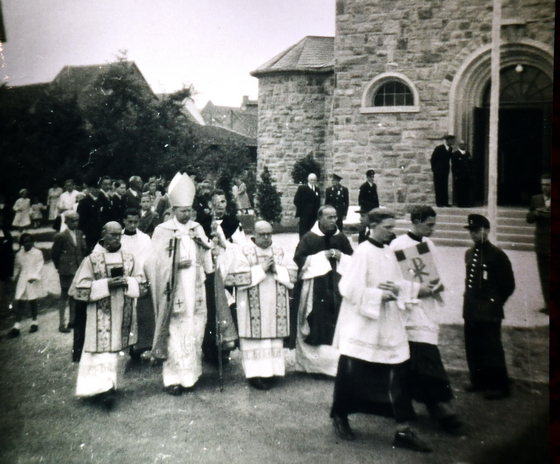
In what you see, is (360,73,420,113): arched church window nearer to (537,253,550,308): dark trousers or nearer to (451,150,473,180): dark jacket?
(451,150,473,180): dark jacket

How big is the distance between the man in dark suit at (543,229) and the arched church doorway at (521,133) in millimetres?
55

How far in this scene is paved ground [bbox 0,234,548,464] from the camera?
3695 mm

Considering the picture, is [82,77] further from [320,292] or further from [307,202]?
[320,292]

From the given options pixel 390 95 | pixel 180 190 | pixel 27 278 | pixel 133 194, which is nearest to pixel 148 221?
pixel 133 194

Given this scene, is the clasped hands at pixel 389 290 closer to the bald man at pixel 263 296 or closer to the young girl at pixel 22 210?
the bald man at pixel 263 296

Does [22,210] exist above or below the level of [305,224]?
above

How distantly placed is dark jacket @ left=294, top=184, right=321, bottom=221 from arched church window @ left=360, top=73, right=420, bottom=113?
2.30ft

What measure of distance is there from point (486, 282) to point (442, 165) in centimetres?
88

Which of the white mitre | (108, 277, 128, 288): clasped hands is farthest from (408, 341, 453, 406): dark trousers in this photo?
(108, 277, 128, 288): clasped hands

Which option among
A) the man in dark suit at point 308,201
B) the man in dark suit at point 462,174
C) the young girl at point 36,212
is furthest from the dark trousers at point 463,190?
the young girl at point 36,212

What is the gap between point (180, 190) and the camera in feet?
14.8

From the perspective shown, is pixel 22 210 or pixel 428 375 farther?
pixel 22 210

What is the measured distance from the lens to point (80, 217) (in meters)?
4.79

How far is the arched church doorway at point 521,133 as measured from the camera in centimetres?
385
